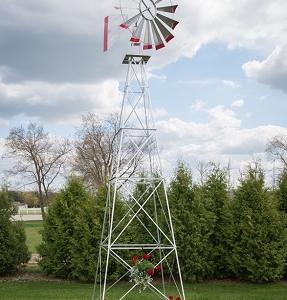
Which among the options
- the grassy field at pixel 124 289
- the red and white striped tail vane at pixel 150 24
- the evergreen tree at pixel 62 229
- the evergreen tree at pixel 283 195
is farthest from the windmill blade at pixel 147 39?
the evergreen tree at pixel 283 195

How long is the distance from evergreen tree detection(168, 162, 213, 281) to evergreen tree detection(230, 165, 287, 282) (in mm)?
729

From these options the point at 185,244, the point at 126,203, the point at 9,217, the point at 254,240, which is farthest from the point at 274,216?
the point at 9,217

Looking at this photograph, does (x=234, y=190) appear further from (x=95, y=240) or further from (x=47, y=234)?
(x=47, y=234)

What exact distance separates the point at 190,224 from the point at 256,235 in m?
1.66

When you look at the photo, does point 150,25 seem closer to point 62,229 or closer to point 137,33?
point 137,33

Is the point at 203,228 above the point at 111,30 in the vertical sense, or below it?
below

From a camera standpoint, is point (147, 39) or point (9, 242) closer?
point (147, 39)

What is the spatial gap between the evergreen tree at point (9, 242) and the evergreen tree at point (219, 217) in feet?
17.1

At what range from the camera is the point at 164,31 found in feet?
27.3

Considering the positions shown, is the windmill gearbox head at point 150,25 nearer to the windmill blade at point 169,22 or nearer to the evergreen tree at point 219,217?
the windmill blade at point 169,22

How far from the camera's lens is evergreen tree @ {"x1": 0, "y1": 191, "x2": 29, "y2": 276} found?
12859 mm

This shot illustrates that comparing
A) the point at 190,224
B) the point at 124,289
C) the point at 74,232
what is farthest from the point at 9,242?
the point at 190,224

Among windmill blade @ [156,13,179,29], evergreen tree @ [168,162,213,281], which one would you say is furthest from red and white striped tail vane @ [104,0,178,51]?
evergreen tree @ [168,162,213,281]

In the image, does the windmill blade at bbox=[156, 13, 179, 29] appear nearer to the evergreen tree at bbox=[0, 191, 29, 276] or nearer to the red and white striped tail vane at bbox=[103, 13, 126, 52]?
the red and white striped tail vane at bbox=[103, 13, 126, 52]
